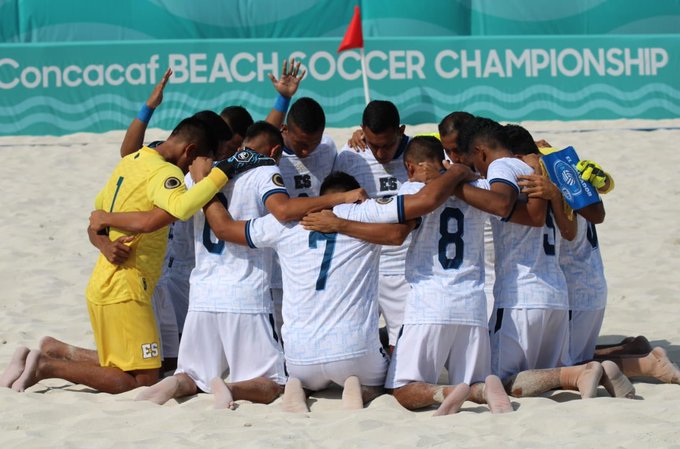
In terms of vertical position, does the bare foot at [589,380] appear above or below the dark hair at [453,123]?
below

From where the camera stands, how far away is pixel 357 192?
17.5 ft

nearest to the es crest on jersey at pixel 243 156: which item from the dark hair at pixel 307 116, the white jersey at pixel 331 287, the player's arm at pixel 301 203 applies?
the player's arm at pixel 301 203

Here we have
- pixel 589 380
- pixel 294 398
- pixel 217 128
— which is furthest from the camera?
pixel 217 128

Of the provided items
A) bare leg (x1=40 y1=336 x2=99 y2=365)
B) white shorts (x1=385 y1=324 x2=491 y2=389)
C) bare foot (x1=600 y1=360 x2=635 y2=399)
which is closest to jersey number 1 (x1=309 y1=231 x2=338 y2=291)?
white shorts (x1=385 y1=324 x2=491 y2=389)

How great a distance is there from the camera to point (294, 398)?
5133 millimetres

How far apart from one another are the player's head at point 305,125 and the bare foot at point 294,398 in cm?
159

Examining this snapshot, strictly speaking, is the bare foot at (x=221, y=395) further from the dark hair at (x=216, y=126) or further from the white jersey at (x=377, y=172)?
the white jersey at (x=377, y=172)

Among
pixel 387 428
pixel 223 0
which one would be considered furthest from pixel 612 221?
pixel 223 0

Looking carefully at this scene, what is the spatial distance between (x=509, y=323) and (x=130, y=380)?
1918mm

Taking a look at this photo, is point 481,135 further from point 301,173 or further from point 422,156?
point 301,173

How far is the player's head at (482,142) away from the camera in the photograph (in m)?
5.62

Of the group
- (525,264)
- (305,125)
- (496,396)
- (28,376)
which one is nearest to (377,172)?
(305,125)

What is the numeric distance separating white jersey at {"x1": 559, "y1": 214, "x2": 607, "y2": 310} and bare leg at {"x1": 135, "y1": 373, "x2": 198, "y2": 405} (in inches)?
78.9

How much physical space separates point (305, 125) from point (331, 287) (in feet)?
4.38
